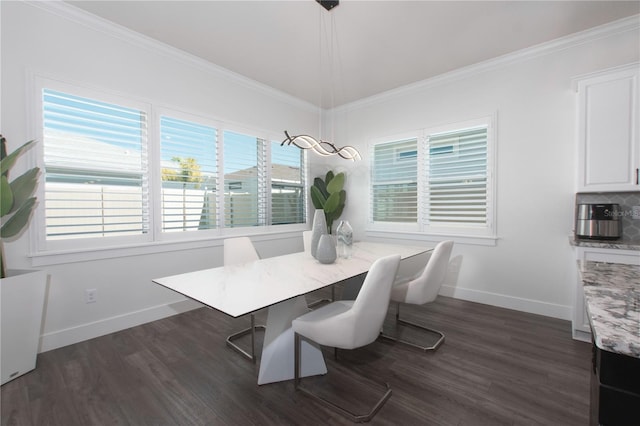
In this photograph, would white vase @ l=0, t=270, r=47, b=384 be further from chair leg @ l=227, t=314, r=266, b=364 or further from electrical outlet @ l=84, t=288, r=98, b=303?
chair leg @ l=227, t=314, r=266, b=364

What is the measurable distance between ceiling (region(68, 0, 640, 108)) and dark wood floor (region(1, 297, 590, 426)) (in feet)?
9.98

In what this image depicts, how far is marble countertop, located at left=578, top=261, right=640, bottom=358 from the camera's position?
747 mm

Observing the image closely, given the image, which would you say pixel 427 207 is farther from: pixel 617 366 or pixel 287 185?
pixel 617 366

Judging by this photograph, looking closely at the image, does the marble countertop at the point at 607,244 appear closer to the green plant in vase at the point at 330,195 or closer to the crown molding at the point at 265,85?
the crown molding at the point at 265,85

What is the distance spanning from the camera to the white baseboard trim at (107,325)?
2438 mm

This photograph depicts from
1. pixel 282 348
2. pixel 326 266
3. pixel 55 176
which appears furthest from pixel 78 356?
pixel 326 266

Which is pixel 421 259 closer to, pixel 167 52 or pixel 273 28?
pixel 273 28

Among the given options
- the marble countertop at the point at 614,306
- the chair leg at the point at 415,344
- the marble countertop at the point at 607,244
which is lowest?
the chair leg at the point at 415,344

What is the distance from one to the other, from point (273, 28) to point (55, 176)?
2.46 m

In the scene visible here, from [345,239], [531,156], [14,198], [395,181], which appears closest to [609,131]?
[531,156]

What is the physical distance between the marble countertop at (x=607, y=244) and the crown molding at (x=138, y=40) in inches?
164

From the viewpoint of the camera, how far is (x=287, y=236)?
458cm

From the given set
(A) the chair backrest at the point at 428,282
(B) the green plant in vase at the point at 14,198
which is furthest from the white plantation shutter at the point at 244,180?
(A) the chair backrest at the point at 428,282

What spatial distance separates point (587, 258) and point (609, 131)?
119cm
